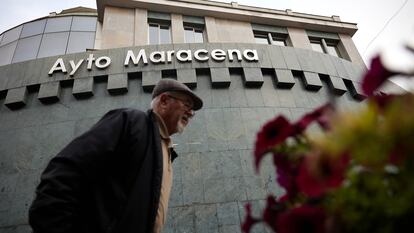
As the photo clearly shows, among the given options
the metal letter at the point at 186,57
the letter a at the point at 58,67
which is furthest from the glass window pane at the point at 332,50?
the letter a at the point at 58,67

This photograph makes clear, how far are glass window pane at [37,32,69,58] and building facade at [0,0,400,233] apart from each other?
0.12 ft

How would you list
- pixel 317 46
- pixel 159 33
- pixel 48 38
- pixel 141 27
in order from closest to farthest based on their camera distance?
1. pixel 141 27
2. pixel 159 33
3. pixel 48 38
4. pixel 317 46

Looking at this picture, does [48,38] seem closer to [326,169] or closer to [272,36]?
[272,36]

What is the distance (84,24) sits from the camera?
10.3m

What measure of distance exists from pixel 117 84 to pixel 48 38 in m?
5.16

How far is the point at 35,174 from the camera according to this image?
17.8 feet

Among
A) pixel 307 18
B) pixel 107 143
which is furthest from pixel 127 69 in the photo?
pixel 307 18

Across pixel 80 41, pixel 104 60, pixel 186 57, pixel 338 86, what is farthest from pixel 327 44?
pixel 80 41

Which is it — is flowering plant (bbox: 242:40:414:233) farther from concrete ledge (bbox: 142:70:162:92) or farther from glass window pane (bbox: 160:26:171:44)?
glass window pane (bbox: 160:26:171:44)

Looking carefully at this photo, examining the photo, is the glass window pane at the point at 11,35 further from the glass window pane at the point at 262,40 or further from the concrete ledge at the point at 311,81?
the concrete ledge at the point at 311,81

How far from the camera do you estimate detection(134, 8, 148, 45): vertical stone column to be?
8.75m

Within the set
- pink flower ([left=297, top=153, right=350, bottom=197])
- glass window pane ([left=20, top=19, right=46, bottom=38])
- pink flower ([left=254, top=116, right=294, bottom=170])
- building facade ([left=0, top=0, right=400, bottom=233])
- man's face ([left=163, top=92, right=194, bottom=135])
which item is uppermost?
glass window pane ([left=20, top=19, right=46, bottom=38])

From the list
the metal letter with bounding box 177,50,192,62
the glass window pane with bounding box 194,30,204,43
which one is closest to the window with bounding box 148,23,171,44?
the glass window pane with bounding box 194,30,204,43

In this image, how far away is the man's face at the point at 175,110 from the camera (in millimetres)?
2469
